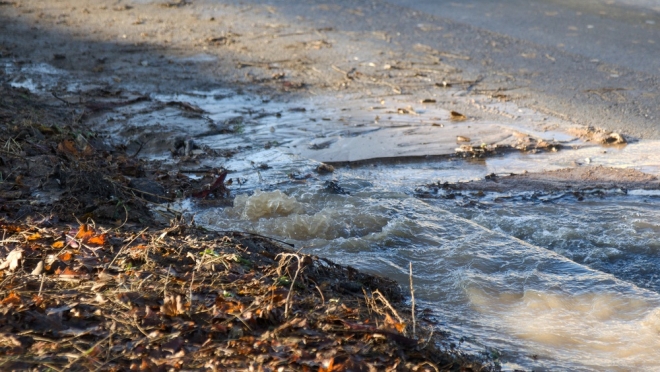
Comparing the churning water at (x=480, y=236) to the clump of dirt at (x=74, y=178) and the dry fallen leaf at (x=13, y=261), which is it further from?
the dry fallen leaf at (x=13, y=261)

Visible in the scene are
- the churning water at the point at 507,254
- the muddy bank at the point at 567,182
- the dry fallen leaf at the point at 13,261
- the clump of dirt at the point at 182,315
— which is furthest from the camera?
the muddy bank at the point at 567,182

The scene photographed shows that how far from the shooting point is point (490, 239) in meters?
4.30

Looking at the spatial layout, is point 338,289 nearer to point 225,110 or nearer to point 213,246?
point 213,246

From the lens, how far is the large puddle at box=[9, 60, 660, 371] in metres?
3.50

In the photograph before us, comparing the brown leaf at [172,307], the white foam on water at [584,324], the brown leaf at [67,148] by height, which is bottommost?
the white foam on water at [584,324]

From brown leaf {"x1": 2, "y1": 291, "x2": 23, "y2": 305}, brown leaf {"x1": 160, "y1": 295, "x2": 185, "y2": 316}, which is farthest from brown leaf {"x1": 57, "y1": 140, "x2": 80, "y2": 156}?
brown leaf {"x1": 160, "y1": 295, "x2": 185, "y2": 316}

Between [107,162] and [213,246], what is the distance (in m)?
2.01

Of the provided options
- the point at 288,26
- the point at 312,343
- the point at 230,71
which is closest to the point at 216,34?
the point at 288,26

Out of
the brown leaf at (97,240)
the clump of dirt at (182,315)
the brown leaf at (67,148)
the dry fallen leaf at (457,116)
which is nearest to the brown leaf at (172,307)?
the clump of dirt at (182,315)

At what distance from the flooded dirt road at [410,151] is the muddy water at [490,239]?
0.5 inches

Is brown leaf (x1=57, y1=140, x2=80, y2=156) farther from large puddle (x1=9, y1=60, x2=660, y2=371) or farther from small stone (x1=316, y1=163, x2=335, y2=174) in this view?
small stone (x1=316, y1=163, x2=335, y2=174)

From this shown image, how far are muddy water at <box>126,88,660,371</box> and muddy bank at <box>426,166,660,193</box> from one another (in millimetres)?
111

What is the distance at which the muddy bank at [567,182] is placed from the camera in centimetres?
496

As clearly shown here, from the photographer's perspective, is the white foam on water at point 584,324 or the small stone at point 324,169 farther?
the small stone at point 324,169
